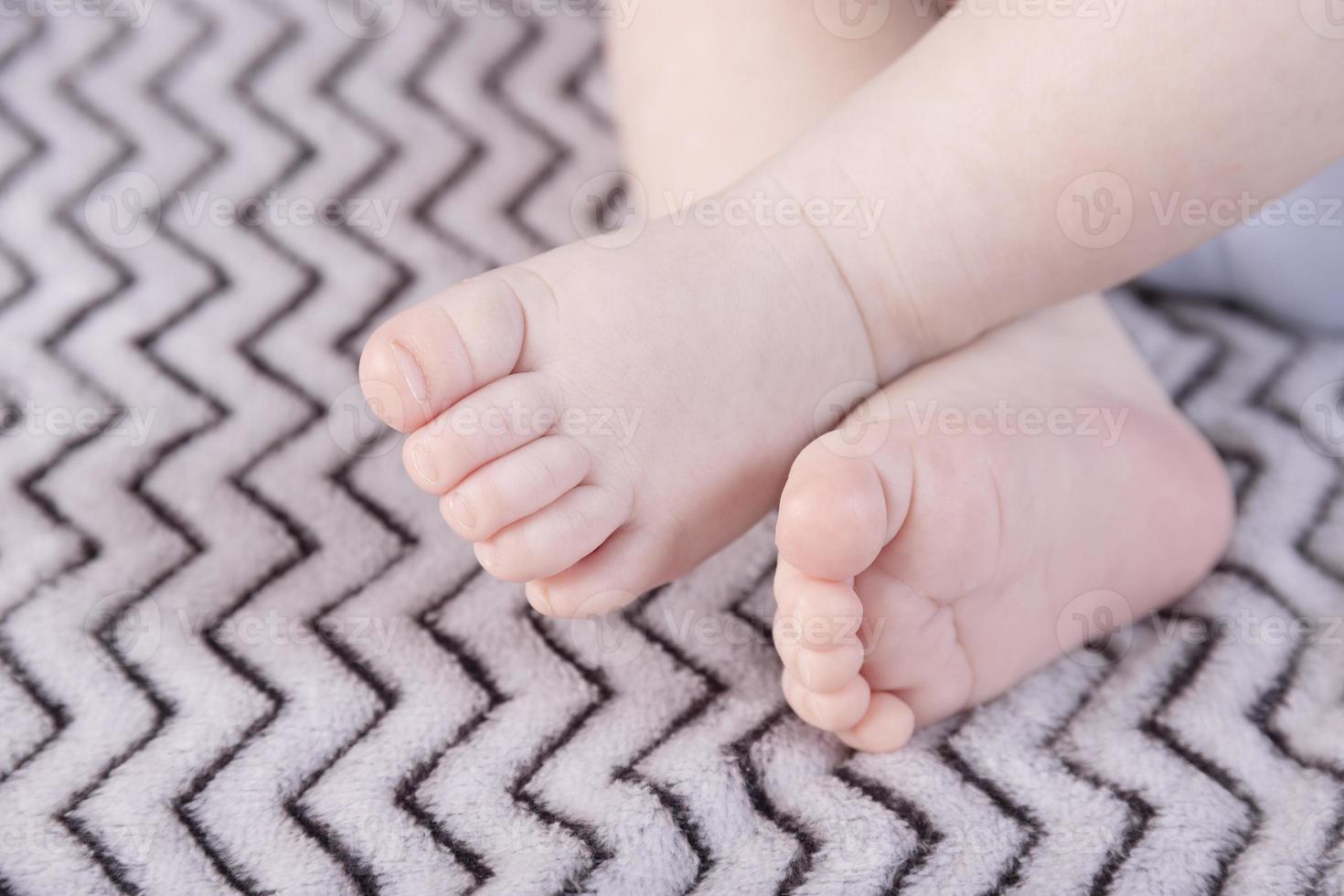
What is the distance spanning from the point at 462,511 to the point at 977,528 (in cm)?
22

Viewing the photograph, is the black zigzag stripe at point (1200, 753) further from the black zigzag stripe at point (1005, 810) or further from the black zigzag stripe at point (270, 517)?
the black zigzag stripe at point (270, 517)

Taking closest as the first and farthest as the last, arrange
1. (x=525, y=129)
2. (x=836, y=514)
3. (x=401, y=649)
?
(x=836, y=514)
(x=401, y=649)
(x=525, y=129)

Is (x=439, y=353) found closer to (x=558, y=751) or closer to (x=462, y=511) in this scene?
(x=462, y=511)

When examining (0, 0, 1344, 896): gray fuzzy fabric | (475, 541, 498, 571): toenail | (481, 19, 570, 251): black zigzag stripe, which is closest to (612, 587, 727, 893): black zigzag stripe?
(0, 0, 1344, 896): gray fuzzy fabric

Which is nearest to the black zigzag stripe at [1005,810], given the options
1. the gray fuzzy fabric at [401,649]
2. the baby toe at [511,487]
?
the gray fuzzy fabric at [401,649]

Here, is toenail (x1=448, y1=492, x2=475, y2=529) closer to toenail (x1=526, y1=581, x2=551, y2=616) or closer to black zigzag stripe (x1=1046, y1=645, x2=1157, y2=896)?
toenail (x1=526, y1=581, x2=551, y2=616)

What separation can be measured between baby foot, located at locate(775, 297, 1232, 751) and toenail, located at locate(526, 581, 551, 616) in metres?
0.11

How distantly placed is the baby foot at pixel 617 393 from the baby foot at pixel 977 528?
0.05 metres

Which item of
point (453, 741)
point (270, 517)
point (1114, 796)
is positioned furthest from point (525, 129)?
point (1114, 796)

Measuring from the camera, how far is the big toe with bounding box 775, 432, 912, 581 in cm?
48

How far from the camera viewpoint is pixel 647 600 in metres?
0.64

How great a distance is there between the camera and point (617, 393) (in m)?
0.54

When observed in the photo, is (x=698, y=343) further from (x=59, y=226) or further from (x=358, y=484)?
(x=59, y=226)

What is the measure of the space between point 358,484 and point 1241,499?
0.51 m
